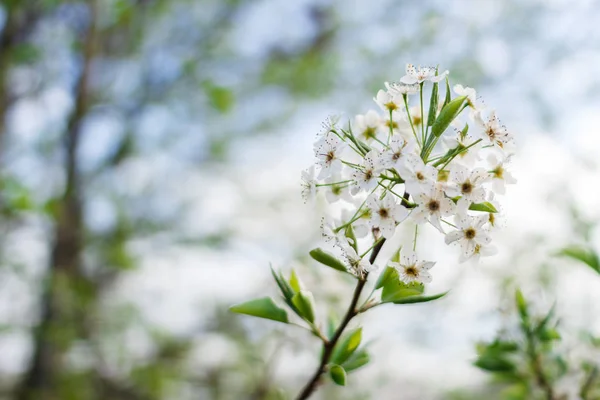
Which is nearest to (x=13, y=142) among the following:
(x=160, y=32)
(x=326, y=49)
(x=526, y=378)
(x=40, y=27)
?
(x=40, y=27)

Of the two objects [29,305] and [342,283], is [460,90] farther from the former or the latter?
[29,305]

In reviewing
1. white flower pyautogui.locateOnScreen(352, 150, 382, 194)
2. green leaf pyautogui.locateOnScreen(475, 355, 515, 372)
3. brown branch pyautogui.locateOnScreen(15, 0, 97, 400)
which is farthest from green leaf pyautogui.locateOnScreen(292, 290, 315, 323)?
brown branch pyautogui.locateOnScreen(15, 0, 97, 400)

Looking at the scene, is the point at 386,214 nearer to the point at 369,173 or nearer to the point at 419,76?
the point at 369,173

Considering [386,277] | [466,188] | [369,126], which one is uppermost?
[369,126]

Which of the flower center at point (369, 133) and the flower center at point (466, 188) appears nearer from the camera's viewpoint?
the flower center at point (466, 188)

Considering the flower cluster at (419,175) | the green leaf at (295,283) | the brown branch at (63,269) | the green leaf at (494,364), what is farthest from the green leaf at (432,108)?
the brown branch at (63,269)

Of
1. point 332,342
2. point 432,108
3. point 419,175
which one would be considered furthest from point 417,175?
point 332,342

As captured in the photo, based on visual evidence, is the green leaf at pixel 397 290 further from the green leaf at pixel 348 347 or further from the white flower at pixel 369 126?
the white flower at pixel 369 126

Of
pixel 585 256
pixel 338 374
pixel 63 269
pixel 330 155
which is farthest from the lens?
pixel 63 269
